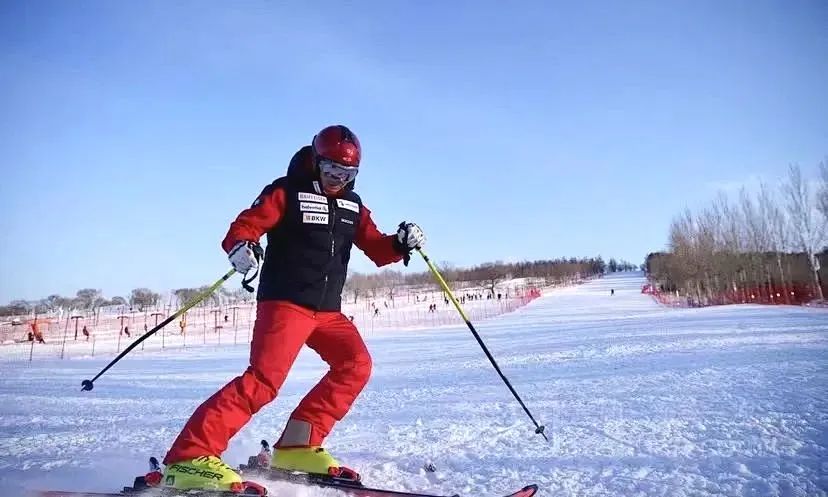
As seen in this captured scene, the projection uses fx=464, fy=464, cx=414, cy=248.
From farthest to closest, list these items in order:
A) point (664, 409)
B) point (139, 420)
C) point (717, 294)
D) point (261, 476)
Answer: point (717, 294) → point (139, 420) → point (664, 409) → point (261, 476)

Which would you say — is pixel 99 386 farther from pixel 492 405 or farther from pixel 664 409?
pixel 664 409

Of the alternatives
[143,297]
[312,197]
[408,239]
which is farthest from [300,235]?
[143,297]

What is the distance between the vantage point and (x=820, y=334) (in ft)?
30.9

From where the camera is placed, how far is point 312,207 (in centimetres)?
285

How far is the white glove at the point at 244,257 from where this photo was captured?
2523 mm

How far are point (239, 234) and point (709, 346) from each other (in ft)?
30.5

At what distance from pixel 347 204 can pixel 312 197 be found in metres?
0.25

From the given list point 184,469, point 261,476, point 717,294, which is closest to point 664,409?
point 261,476

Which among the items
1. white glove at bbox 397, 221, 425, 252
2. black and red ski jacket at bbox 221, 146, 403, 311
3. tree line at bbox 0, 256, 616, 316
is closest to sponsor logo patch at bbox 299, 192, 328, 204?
black and red ski jacket at bbox 221, 146, 403, 311

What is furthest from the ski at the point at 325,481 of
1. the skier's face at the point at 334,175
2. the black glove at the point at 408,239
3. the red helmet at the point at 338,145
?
the red helmet at the point at 338,145

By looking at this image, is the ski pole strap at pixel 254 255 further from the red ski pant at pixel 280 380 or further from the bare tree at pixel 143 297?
the bare tree at pixel 143 297

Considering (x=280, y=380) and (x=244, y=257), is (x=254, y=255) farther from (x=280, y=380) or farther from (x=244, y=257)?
(x=280, y=380)

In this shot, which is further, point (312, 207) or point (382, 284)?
point (382, 284)

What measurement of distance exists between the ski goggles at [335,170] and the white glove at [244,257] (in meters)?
0.66
